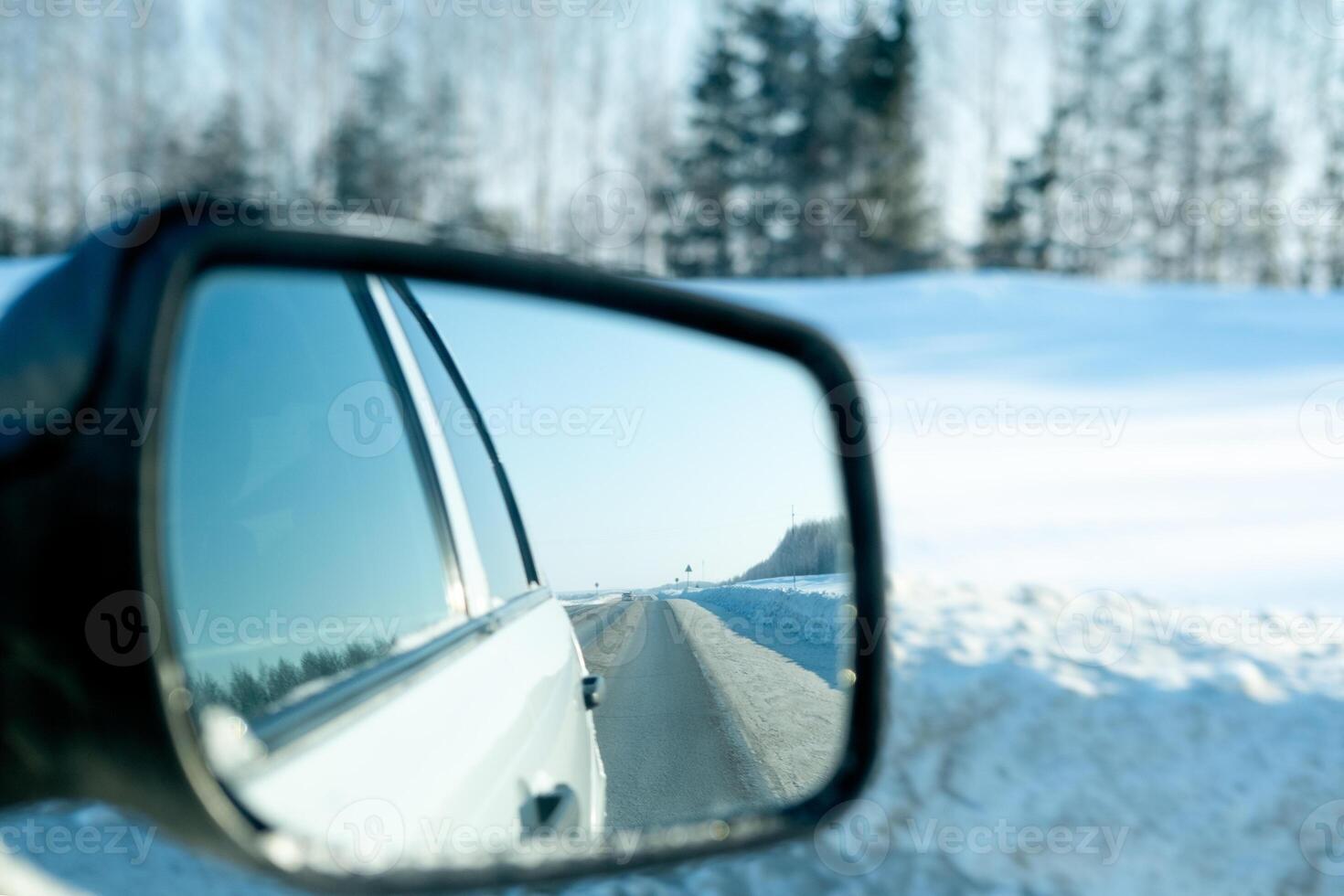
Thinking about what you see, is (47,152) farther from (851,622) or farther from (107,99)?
(851,622)

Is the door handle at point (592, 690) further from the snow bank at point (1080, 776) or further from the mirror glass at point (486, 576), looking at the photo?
the snow bank at point (1080, 776)

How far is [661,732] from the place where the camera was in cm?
152

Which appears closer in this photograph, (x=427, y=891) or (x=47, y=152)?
(x=427, y=891)

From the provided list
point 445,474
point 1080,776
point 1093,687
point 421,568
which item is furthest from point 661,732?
point 1093,687

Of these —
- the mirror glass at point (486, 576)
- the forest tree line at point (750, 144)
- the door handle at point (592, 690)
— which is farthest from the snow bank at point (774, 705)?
the forest tree line at point (750, 144)

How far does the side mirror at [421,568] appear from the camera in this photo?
879 mm

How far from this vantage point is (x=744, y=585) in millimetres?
1497

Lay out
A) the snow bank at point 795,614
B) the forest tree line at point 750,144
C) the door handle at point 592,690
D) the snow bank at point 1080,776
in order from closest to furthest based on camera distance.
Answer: the snow bank at point 795,614, the door handle at point 592,690, the snow bank at point 1080,776, the forest tree line at point 750,144

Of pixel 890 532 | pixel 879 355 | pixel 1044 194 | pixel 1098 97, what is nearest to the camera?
pixel 890 532

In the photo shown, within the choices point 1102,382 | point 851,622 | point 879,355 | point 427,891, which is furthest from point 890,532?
point 879,355

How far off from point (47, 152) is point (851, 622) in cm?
4162

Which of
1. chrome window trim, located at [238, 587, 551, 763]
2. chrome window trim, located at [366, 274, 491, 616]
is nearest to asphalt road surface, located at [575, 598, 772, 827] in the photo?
chrome window trim, located at [238, 587, 551, 763]

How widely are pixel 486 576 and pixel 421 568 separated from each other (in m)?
0.15

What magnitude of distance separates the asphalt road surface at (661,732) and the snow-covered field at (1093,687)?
11 cm
